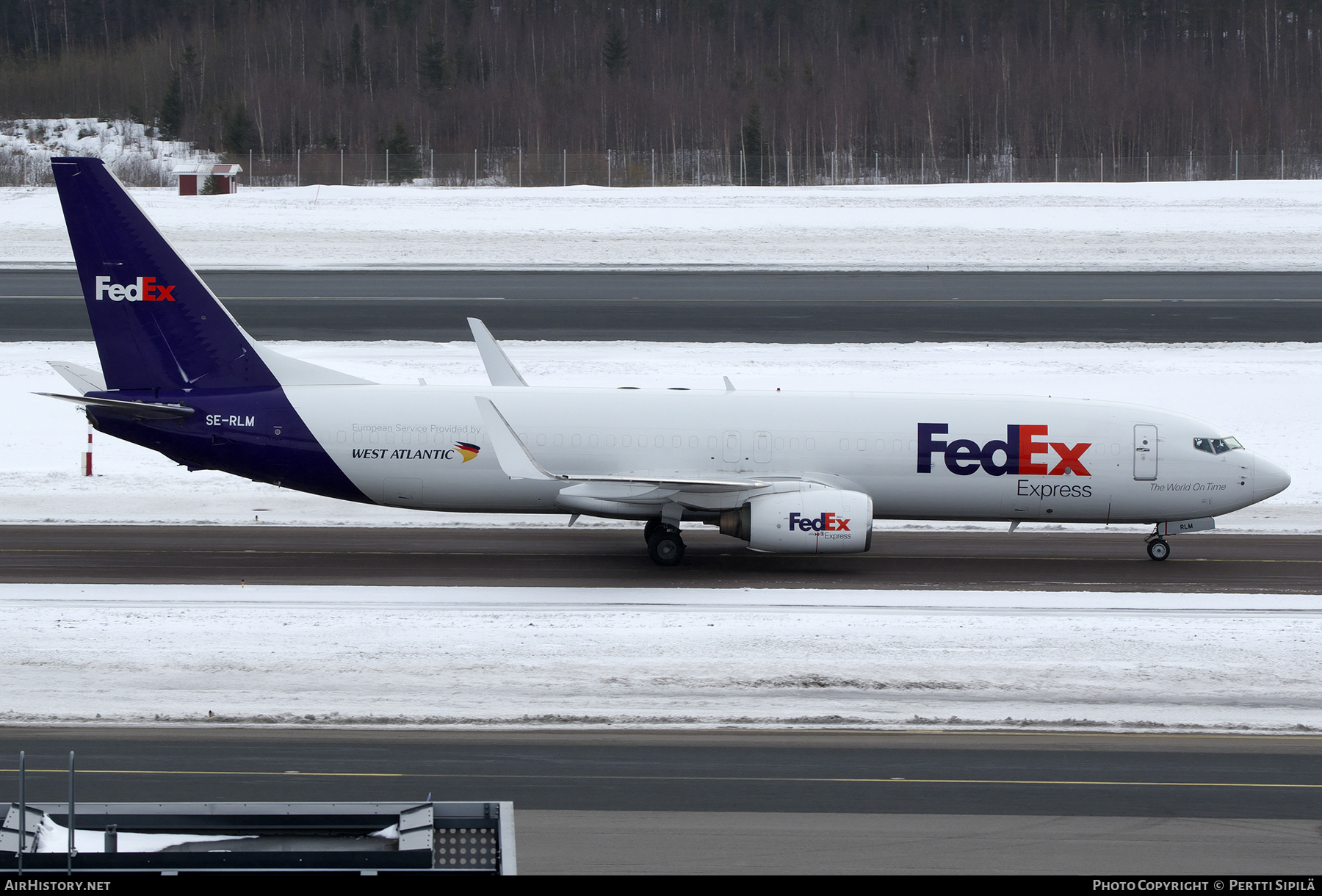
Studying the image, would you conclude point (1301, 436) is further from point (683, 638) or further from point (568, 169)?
point (568, 169)

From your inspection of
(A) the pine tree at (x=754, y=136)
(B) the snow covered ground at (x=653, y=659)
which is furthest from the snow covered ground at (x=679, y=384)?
(A) the pine tree at (x=754, y=136)

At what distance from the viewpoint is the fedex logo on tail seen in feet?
83.6

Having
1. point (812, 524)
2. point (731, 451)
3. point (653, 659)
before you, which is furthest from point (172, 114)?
point (653, 659)

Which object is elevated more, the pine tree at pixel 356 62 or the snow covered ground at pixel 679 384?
the pine tree at pixel 356 62

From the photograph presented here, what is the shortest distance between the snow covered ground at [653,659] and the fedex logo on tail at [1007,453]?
10.8 feet

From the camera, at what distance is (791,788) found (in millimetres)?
13758

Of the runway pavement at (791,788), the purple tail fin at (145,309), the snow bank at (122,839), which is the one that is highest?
the purple tail fin at (145,309)

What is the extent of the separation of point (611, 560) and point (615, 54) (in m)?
92.4

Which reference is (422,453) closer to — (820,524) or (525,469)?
(525,469)

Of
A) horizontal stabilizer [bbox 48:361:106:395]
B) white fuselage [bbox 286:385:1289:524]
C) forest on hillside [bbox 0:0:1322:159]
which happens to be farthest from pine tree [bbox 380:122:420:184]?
white fuselage [bbox 286:385:1289:524]

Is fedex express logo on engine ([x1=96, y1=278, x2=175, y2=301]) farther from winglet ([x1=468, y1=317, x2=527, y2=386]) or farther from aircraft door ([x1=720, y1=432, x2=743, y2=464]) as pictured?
aircraft door ([x1=720, y1=432, x2=743, y2=464])

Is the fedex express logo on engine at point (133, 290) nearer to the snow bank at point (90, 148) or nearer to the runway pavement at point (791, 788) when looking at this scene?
the runway pavement at point (791, 788)

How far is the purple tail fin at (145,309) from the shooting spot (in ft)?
83.4

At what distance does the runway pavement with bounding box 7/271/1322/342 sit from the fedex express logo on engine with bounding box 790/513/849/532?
62.4 ft
